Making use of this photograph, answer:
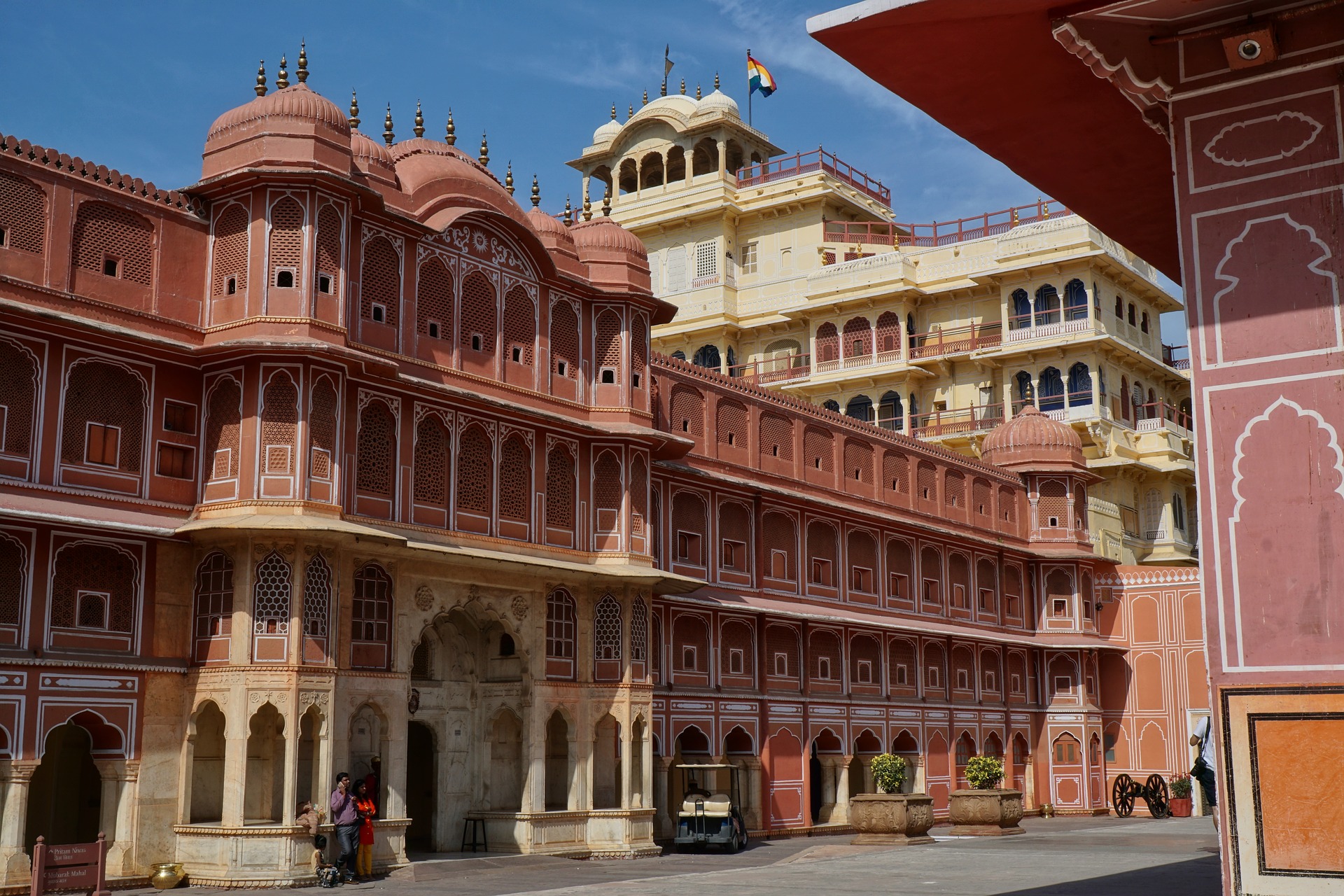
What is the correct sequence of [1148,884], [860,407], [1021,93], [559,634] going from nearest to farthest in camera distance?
[1021,93], [1148,884], [559,634], [860,407]

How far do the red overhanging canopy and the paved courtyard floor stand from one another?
814 cm

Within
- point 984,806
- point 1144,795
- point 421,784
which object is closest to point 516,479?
point 421,784

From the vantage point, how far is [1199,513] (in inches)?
330

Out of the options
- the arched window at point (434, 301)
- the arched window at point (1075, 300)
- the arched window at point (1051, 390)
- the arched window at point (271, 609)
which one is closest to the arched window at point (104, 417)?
the arched window at point (271, 609)

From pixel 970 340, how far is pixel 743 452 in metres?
16.0

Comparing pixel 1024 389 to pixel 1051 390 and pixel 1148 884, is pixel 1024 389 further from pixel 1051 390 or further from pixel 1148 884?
pixel 1148 884

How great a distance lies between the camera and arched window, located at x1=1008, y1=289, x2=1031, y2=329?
1806 inches

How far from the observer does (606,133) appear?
56656 millimetres

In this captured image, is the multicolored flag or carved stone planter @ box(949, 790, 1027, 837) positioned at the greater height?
the multicolored flag

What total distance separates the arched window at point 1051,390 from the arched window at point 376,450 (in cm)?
2841

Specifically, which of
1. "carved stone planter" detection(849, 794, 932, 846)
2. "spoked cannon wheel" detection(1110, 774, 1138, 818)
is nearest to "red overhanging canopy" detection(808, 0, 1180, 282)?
"carved stone planter" detection(849, 794, 932, 846)

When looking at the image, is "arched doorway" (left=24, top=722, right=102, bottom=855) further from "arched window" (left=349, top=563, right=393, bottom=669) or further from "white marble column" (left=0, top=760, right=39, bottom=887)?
"arched window" (left=349, top=563, right=393, bottom=669)

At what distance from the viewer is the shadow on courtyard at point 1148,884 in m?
16.1

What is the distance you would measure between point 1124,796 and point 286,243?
28.8m
